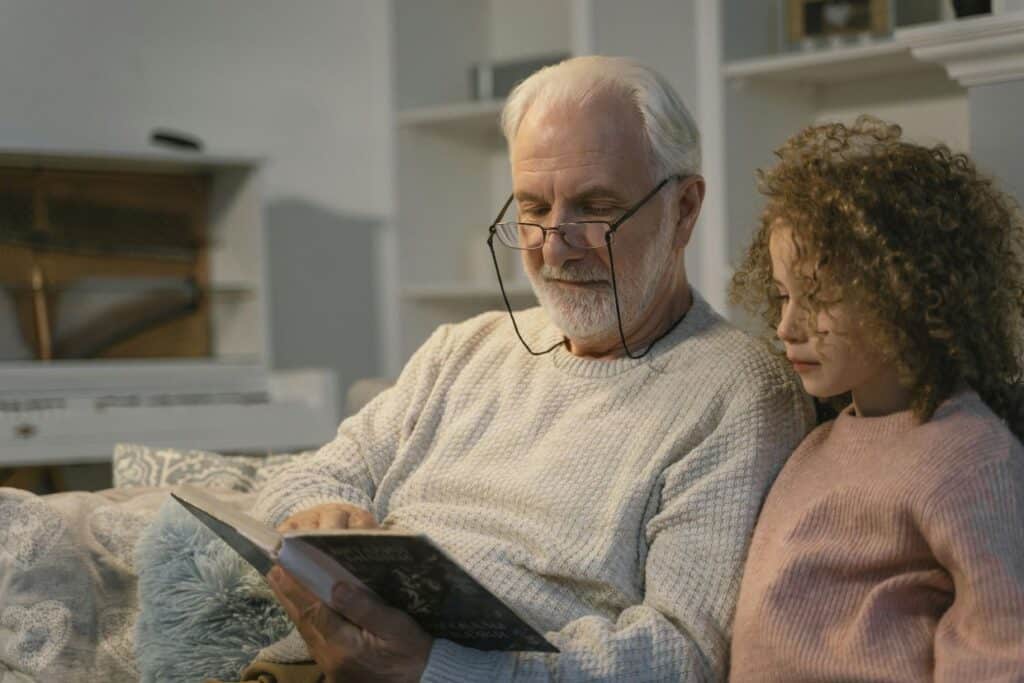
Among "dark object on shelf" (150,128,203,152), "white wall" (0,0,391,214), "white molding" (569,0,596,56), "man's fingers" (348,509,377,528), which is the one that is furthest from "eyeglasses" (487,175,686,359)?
"white wall" (0,0,391,214)

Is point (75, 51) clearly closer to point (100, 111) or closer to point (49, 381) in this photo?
point (100, 111)

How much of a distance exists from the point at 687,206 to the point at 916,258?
1.60ft

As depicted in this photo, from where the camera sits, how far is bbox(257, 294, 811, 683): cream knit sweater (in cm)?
148

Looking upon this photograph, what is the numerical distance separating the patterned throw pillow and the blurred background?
53.6 inches

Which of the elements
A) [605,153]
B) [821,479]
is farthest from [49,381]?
[821,479]

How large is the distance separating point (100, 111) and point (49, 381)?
0.83 meters

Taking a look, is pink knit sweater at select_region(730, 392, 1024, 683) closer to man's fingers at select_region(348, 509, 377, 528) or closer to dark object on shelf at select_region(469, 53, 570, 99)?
man's fingers at select_region(348, 509, 377, 528)

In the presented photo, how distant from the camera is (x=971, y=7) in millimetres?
2186

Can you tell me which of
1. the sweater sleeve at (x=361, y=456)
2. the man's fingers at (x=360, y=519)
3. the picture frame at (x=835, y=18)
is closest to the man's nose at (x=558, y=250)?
the sweater sleeve at (x=361, y=456)

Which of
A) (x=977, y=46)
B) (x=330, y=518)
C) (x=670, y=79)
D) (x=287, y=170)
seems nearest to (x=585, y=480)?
(x=330, y=518)

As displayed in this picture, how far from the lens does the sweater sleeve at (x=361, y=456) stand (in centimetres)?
179

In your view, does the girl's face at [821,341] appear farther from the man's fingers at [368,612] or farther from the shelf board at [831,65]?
the shelf board at [831,65]

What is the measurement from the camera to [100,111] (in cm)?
414

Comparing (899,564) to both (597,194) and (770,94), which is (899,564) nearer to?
(597,194)
